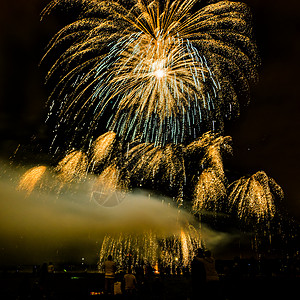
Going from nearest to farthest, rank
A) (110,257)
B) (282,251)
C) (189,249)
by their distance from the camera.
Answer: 1. (110,257)
2. (189,249)
3. (282,251)

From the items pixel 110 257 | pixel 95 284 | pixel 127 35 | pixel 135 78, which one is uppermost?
pixel 127 35

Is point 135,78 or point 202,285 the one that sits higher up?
point 135,78

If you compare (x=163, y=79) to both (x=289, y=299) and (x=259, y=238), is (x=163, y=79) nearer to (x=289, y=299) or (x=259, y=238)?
(x=289, y=299)

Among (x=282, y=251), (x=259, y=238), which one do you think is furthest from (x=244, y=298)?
(x=259, y=238)

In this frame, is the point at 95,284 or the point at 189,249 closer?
the point at 95,284

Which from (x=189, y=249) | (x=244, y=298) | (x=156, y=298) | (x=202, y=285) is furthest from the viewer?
(x=189, y=249)

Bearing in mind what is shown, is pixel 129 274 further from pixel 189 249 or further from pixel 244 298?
pixel 189 249

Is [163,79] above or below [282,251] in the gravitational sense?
above

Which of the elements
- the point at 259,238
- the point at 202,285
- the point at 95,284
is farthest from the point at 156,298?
the point at 259,238

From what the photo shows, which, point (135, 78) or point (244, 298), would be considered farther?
point (135, 78)
